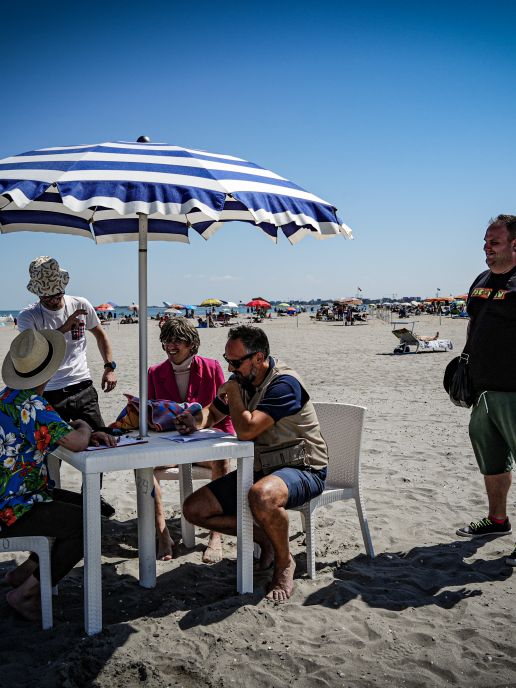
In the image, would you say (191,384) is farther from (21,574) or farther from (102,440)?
(21,574)

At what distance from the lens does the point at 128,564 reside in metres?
3.76

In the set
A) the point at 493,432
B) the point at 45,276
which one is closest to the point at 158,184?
the point at 45,276

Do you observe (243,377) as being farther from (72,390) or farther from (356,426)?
(72,390)

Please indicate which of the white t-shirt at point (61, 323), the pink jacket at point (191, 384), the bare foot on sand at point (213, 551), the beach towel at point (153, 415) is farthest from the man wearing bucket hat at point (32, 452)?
the white t-shirt at point (61, 323)

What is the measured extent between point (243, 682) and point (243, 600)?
663 mm

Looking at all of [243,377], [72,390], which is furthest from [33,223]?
[243,377]

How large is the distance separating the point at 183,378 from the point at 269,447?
0.91 metres

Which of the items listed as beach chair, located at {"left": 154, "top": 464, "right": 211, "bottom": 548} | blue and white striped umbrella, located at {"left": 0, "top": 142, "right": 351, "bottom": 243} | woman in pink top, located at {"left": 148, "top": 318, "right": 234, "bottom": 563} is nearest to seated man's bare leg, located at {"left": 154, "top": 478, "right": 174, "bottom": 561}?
woman in pink top, located at {"left": 148, "top": 318, "right": 234, "bottom": 563}

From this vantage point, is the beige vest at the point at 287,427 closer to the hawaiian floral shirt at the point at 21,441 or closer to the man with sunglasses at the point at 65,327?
the hawaiian floral shirt at the point at 21,441

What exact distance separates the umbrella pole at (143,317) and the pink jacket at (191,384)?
623 millimetres

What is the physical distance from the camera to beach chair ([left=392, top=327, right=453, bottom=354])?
19641 mm

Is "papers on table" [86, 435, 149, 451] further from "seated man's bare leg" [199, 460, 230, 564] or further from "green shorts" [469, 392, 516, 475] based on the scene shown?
"green shorts" [469, 392, 516, 475]

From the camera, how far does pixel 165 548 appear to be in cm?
386

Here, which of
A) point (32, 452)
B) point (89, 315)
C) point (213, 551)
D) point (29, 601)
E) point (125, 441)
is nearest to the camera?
point (32, 452)
